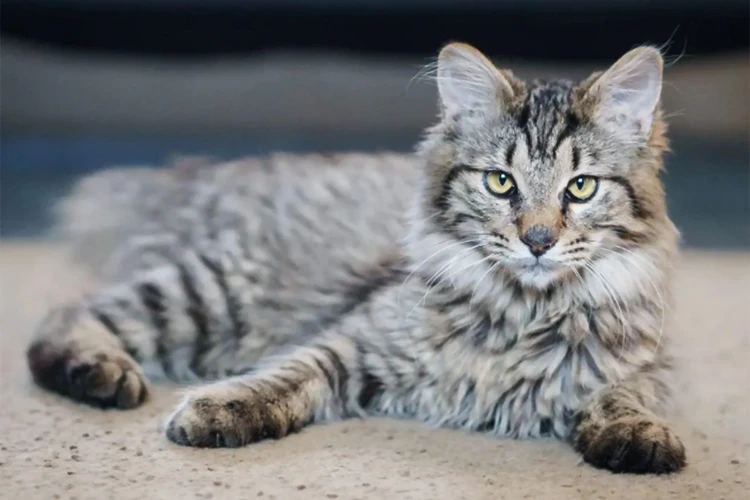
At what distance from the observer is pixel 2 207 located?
13.3ft

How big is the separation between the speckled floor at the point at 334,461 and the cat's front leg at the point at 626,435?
26 mm

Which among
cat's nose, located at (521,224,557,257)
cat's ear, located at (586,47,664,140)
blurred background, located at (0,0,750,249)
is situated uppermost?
blurred background, located at (0,0,750,249)

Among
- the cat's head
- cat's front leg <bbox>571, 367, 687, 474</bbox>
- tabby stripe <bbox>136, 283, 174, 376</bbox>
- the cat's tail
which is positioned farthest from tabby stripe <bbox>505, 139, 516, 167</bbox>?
the cat's tail

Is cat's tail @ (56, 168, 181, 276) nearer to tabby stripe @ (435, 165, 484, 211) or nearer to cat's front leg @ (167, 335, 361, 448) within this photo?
cat's front leg @ (167, 335, 361, 448)

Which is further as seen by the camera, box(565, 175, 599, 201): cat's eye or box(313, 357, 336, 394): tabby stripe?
box(313, 357, 336, 394): tabby stripe

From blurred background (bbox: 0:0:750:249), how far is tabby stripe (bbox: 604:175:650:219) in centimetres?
287

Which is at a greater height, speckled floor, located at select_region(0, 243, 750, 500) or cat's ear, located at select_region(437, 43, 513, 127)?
cat's ear, located at select_region(437, 43, 513, 127)

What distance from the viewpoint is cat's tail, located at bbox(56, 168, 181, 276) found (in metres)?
2.68

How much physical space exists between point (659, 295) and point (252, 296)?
2.95 ft

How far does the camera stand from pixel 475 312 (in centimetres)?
196

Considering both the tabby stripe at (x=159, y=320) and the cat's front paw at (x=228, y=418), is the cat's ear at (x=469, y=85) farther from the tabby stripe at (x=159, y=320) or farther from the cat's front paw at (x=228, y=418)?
the tabby stripe at (x=159, y=320)

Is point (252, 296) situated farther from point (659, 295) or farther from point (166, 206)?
point (659, 295)

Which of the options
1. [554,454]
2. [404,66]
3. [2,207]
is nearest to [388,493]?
[554,454]

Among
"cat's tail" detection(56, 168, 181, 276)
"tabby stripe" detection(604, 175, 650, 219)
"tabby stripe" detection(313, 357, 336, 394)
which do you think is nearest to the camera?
"tabby stripe" detection(604, 175, 650, 219)
